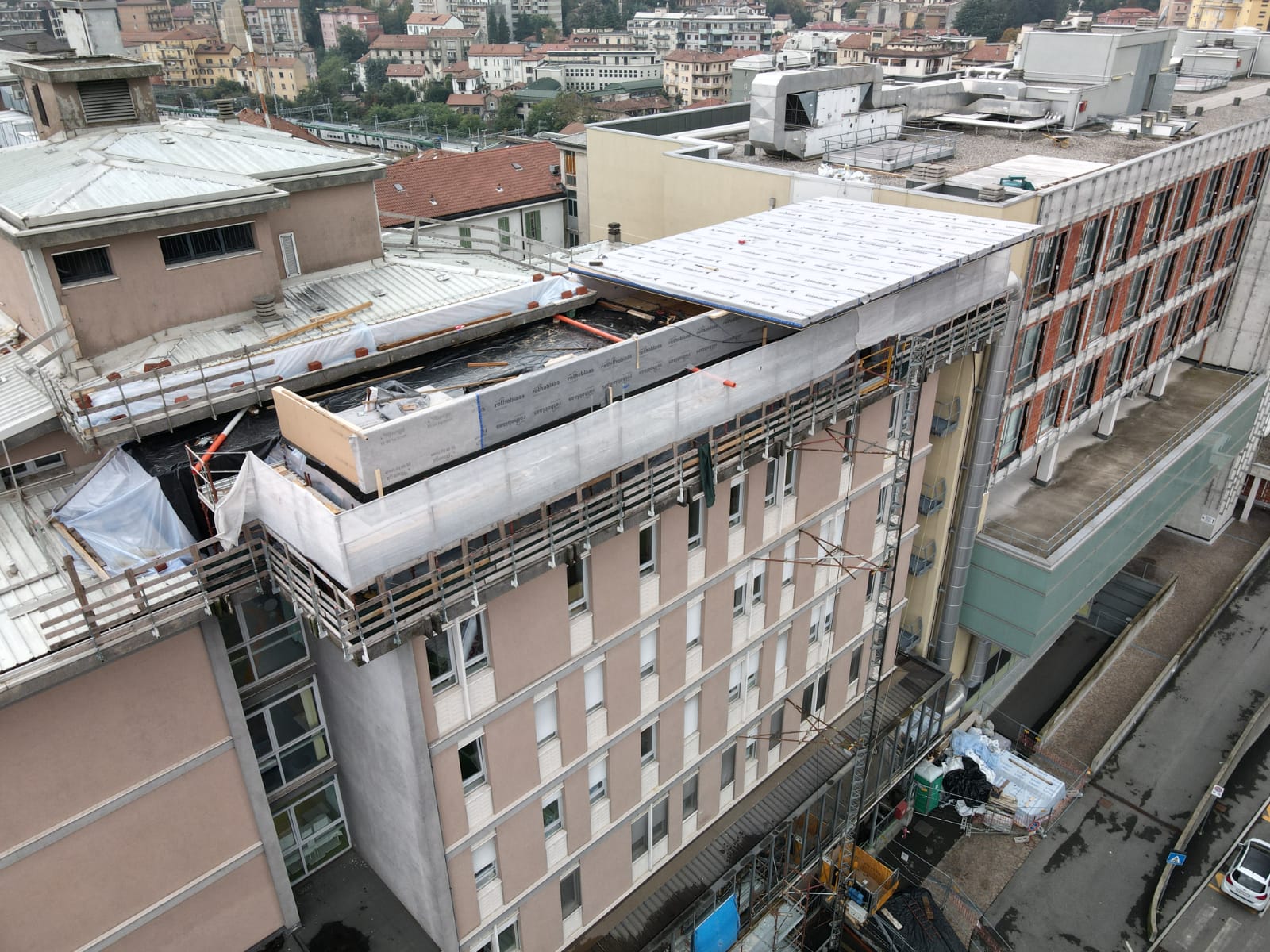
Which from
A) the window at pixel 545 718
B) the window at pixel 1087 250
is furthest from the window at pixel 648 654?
the window at pixel 1087 250

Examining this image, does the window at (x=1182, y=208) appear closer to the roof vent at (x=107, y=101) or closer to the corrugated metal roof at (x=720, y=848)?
the corrugated metal roof at (x=720, y=848)

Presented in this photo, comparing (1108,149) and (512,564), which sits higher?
(1108,149)

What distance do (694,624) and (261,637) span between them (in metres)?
9.88

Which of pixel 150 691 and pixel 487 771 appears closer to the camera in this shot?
pixel 150 691

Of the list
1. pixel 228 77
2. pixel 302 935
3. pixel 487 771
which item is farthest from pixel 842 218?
pixel 228 77

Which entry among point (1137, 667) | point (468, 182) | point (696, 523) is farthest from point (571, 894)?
point (468, 182)

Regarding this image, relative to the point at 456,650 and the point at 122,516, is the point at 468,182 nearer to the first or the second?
the point at 122,516

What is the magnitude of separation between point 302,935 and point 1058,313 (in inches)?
1112

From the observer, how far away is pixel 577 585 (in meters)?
18.2

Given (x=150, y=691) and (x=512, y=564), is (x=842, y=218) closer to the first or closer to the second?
(x=512, y=564)

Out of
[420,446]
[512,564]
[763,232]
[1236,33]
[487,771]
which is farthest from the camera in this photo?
[1236,33]

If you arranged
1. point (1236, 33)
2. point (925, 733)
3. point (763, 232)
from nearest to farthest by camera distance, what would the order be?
point (763, 232) < point (925, 733) < point (1236, 33)

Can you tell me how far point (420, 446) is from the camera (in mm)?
14578

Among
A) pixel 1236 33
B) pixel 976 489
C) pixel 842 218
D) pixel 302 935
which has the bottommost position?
pixel 302 935
